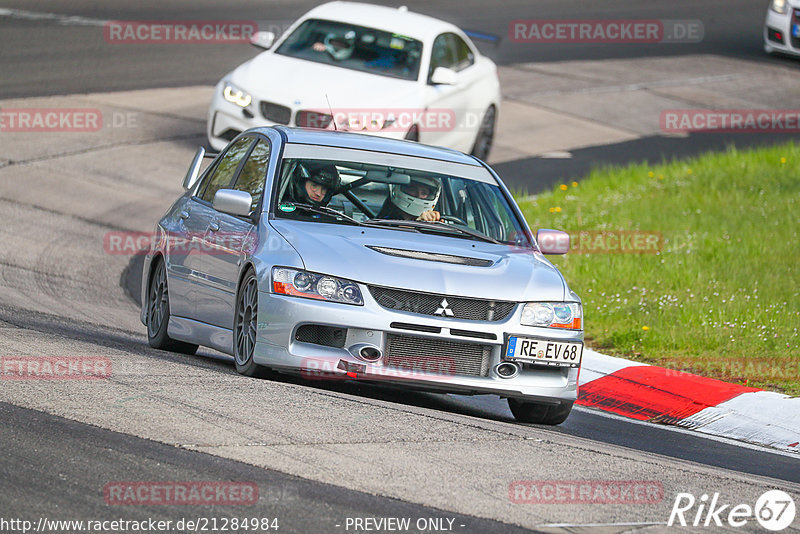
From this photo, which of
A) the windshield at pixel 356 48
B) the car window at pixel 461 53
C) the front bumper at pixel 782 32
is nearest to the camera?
the windshield at pixel 356 48

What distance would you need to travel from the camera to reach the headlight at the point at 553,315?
7895 mm

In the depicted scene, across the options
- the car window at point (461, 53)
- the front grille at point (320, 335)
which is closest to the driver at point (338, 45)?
the car window at point (461, 53)

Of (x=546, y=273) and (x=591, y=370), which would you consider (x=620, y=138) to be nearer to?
(x=591, y=370)

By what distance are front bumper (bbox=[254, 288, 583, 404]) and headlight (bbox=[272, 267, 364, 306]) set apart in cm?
4

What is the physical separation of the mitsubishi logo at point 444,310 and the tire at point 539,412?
1.09 meters

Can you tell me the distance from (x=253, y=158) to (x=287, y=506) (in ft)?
13.3

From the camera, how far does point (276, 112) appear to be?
15.6 metres

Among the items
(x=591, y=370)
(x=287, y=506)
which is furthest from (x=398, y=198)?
(x=287, y=506)

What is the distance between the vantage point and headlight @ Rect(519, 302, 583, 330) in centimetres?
789

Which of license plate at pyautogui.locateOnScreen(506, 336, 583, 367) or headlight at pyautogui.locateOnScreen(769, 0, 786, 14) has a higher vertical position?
license plate at pyautogui.locateOnScreen(506, 336, 583, 367)

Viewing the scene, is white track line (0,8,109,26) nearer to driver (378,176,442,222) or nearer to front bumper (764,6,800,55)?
front bumper (764,6,800,55)

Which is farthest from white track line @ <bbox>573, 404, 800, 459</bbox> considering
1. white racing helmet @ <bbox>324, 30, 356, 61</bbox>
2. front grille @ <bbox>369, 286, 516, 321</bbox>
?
white racing helmet @ <bbox>324, 30, 356, 61</bbox>

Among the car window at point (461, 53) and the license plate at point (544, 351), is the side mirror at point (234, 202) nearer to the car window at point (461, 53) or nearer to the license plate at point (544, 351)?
the license plate at point (544, 351)

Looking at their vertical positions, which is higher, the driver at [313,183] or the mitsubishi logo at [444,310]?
the driver at [313,183]
